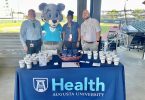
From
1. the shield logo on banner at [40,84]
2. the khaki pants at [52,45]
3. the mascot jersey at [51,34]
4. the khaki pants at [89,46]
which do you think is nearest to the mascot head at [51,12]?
the mascot jersey at [51,34]

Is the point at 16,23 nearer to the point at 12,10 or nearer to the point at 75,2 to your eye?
the point at 12,10

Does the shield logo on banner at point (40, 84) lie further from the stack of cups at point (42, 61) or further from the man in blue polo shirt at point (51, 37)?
the man in blue polo shirt at point (51, 37)

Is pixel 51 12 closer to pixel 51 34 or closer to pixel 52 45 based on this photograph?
pixel 51 34

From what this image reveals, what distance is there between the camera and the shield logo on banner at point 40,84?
93.9 inches

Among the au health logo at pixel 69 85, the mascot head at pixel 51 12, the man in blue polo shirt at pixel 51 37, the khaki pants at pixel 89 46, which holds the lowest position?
the au health logo at pixel 69 85

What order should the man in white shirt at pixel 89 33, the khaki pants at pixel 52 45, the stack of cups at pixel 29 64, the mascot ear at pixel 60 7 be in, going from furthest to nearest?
the mascot ear at pixel 60 7 < the man in white shirt at pixel 89 33 < the khaki pants at pixel 52 45 < the stack of cups at pixel 29 64

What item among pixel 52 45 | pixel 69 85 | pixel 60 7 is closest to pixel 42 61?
pixel 69 85

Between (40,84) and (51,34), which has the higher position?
(51,34)

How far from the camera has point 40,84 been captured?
2391mm

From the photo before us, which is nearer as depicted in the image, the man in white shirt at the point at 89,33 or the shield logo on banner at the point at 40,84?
the shield logo on banner at the point at 40,84

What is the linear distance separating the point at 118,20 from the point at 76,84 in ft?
13.8

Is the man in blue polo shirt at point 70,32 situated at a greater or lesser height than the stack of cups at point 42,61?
greater

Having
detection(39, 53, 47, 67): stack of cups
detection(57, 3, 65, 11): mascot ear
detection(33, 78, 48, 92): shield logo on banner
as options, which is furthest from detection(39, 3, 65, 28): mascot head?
detection(33, 78, 48, 92): shield logo on banner

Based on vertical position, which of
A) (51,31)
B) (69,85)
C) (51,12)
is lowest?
(69,85)
